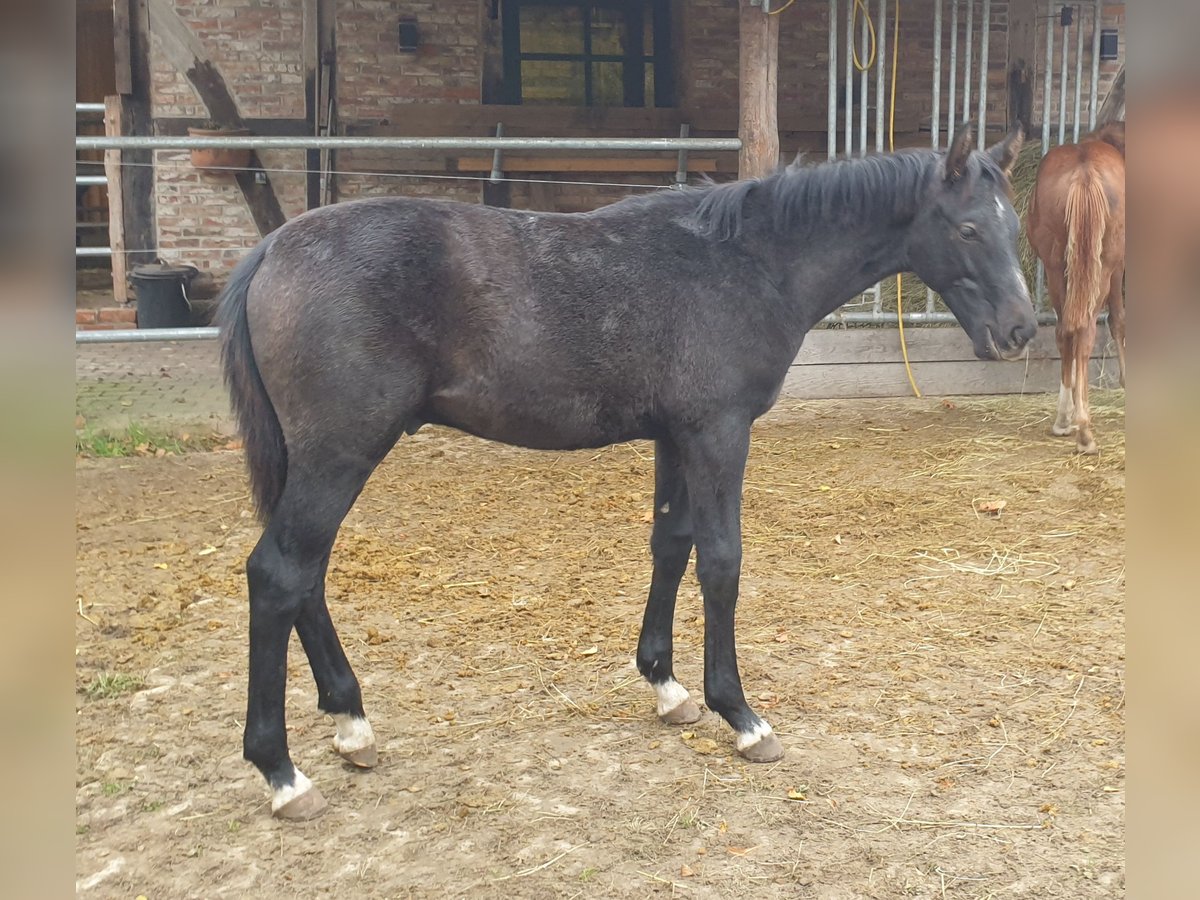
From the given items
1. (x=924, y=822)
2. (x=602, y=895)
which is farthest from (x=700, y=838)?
(x=924, y=822)

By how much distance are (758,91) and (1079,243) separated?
7.17 feet

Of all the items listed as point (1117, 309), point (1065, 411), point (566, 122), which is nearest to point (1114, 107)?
point (1117, 309)

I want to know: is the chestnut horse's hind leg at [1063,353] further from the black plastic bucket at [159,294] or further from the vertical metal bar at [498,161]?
the black plastic bucket at [159,294]

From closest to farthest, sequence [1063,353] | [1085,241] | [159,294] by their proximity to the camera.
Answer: [1085,241] < [1063,353] < [159,294]

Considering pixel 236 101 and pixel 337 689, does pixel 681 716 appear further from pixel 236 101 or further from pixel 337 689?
pixel 236 101

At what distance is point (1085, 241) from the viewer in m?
6.08

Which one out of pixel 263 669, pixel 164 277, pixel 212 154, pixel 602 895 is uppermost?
pixel 212 154

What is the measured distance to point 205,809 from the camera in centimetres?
286

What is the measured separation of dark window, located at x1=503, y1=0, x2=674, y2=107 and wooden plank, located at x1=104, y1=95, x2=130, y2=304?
3.31 m

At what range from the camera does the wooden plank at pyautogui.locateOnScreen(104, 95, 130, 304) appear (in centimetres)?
901

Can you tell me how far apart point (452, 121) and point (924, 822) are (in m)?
7.89

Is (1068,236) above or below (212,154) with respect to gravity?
below

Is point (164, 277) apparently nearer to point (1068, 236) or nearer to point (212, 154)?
point (212, 154)

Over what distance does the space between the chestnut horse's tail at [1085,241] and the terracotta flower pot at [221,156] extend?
6241 mm
